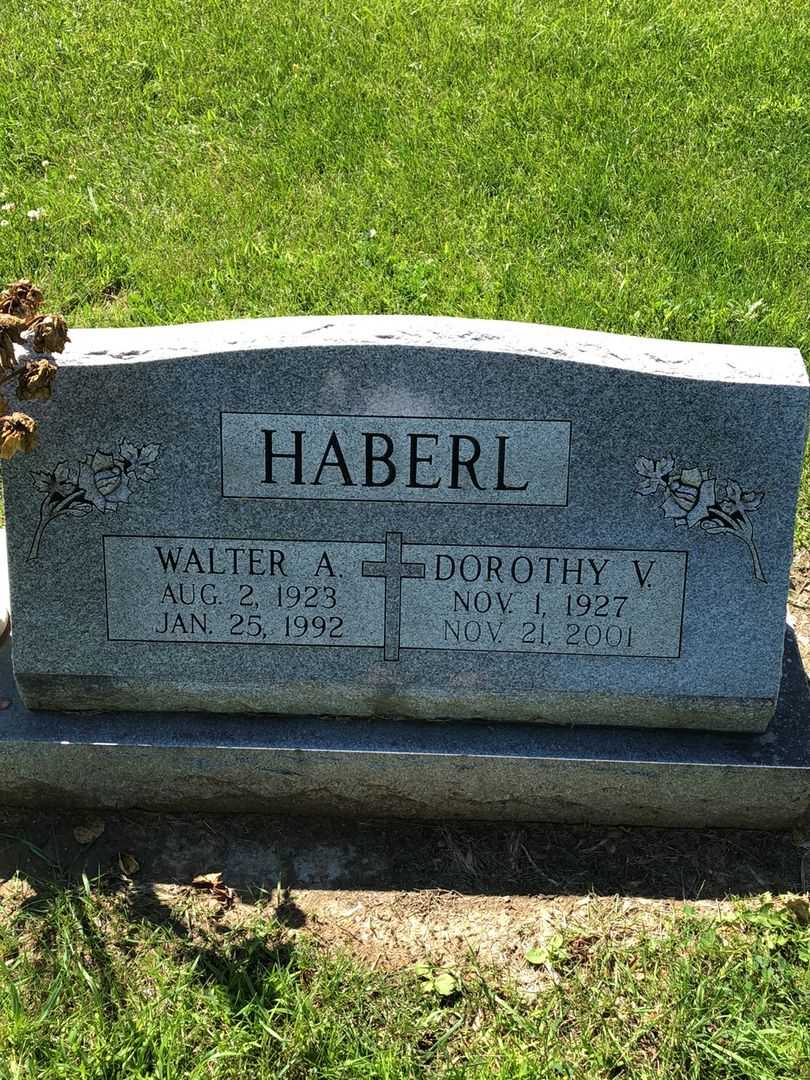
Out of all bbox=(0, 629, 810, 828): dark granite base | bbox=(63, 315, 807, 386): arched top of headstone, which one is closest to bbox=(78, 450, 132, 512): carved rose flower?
bbox=(63, 315, 807, 386): arched top of headstone

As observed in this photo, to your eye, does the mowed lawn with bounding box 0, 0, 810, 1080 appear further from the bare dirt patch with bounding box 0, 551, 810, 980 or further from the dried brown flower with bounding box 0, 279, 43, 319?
the dried brown flower with bounding box 0, 279, 43, 319

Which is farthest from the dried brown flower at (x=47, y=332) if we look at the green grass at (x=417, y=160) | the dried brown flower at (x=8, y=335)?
the green grass at (x=417, y=160)

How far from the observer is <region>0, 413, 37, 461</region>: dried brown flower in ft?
10.6

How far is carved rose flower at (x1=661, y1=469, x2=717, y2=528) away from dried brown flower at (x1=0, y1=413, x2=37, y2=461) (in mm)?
1666

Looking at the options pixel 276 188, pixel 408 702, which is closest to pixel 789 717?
pixel 408 702

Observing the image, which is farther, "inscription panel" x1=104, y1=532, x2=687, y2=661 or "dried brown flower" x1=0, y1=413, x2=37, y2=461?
"inscription panel" x1=104, y1=532, x2=687, y2=661

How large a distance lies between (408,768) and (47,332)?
5.06 feet

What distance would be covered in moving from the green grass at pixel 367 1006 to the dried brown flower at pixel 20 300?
5.10 feet

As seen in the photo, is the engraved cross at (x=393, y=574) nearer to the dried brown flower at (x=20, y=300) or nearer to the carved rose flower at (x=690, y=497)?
the carved rose flower at (x=690, y=497)

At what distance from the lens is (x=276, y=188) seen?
21.7ft

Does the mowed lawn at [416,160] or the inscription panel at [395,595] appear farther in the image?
the mowed lawn at [416,160]

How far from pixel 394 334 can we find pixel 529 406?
1.32 feet

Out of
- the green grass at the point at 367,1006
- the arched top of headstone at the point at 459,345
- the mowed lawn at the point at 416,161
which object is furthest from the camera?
the mowed lawn at the point at 416,161

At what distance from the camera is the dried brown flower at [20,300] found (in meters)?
3.35
